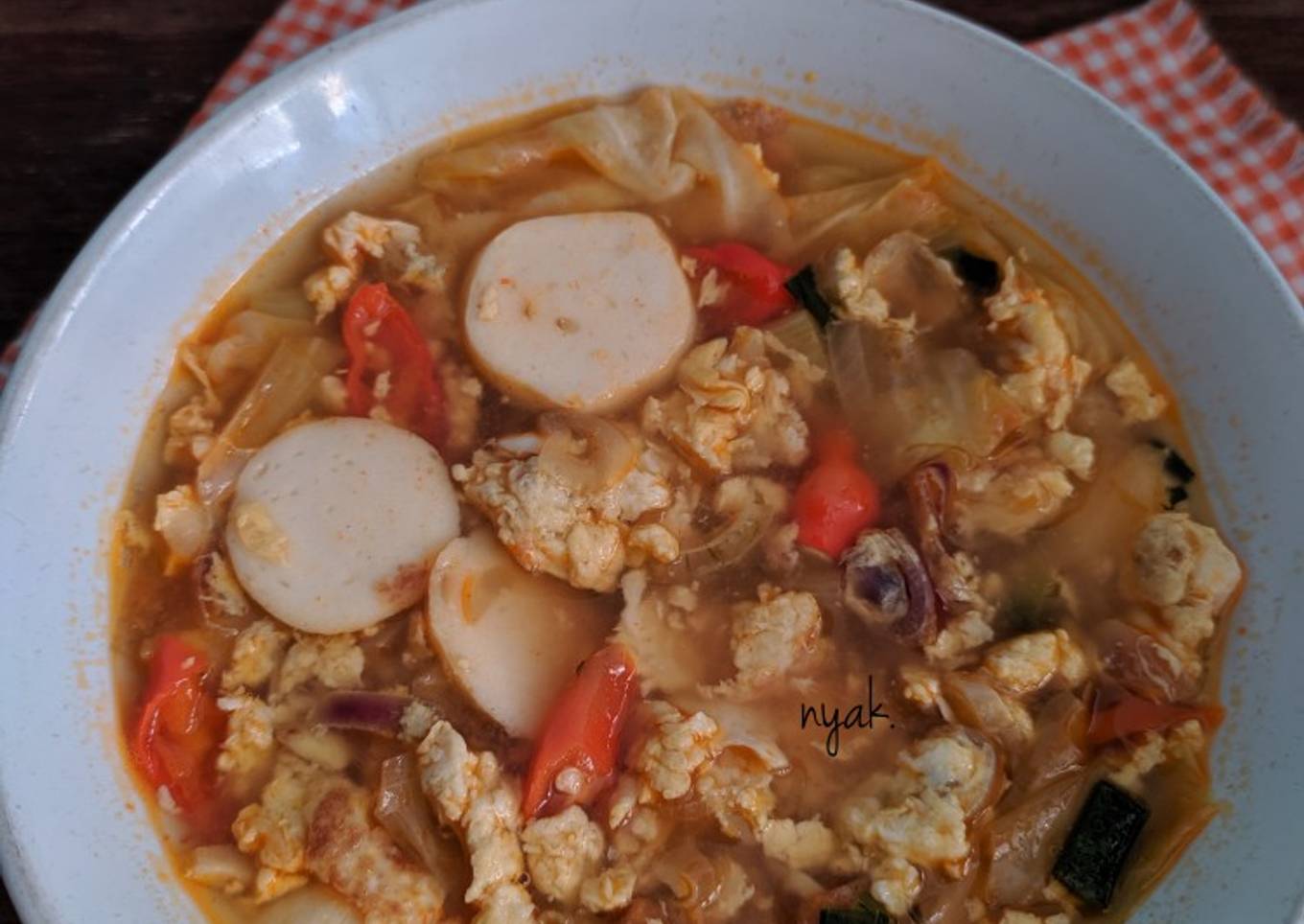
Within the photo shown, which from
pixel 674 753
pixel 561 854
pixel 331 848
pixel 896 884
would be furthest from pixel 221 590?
pixel 896 884

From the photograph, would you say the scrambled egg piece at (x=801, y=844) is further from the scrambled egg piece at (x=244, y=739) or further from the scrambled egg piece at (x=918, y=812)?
the scrambled egg piece at (x=244, y=739)

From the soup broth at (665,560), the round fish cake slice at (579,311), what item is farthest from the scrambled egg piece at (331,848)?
the round fish cake slice at (579,311)

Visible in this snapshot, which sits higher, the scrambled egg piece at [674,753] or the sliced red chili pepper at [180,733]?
the scrambled egg piece at [674,753]

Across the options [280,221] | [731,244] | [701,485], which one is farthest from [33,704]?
[731,244]

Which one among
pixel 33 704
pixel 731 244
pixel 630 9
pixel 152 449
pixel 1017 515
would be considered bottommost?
pixel 33 704

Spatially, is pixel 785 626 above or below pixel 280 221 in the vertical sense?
below

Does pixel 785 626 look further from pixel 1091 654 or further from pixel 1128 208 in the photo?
pixel 1128 208
